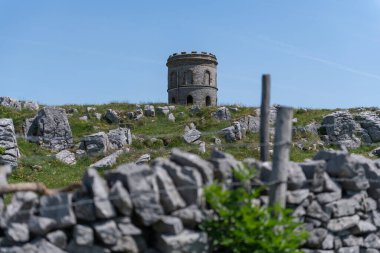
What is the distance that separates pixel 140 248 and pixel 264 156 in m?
3.51

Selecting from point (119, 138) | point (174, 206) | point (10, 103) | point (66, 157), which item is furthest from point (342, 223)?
point (10, 103)

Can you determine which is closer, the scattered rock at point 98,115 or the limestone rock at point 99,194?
the limestone rock at point 99,194

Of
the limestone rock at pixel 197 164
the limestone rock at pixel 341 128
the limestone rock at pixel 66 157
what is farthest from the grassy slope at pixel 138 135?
the limestone rock at pixel 197 164

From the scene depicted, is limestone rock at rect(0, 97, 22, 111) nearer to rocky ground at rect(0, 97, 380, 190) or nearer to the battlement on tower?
rocky ground at rect(0, 97, 380, 190)

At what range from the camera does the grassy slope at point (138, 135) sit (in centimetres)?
2273

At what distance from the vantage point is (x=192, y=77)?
196 feet

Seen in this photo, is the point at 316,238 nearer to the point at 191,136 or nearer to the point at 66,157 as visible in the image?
the point at 66,157

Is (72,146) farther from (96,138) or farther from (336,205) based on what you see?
(336,205)

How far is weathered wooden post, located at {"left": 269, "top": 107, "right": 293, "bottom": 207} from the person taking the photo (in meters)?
9.04

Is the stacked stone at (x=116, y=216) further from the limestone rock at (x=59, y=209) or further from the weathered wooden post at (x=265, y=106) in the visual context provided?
the weathered wooden post at (x=265, y=106)

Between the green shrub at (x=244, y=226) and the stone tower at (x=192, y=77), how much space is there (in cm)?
5041

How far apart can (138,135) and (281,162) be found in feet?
71.2

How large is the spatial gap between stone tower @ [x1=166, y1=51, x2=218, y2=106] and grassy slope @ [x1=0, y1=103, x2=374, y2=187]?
2076 centimetres

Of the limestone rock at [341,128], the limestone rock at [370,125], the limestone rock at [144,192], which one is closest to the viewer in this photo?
the limestone rock at [144,192]
